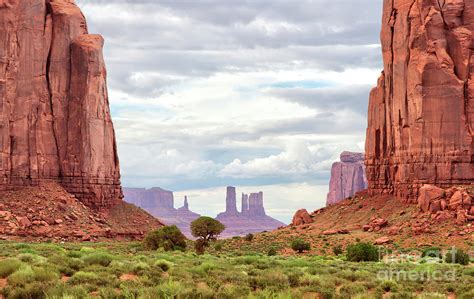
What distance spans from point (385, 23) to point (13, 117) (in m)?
42.0

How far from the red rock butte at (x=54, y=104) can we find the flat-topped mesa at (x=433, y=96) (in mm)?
32915

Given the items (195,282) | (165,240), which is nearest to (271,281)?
(195,282)

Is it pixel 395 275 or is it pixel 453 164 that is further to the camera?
pixel 453 164

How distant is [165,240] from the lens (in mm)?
61906

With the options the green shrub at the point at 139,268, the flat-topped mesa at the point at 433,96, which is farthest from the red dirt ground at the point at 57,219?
the green shrub at the point at 139,268

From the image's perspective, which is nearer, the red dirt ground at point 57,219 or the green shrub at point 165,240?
the green shrub at point 165,240

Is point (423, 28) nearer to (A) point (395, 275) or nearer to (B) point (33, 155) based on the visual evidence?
(B) point (33, 155)

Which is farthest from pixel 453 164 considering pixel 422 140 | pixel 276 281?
pixel 276 281

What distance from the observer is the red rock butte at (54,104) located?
77.6 m

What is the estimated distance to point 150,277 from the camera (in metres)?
25.3

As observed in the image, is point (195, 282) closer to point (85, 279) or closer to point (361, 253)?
point (85, 279)

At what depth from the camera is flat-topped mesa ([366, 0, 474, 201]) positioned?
72375mm

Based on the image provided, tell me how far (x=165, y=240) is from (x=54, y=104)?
27.7m

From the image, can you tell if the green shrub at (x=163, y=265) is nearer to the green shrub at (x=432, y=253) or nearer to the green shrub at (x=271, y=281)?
the green shrub at (x=271, y=281)
